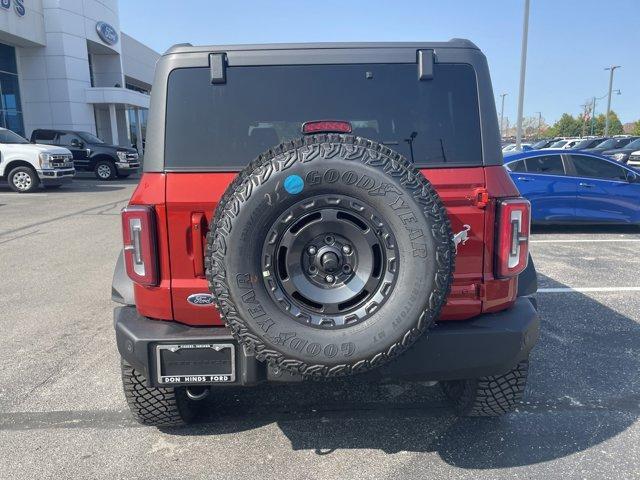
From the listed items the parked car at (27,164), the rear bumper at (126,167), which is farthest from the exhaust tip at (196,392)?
the rear bumper at (126,167)

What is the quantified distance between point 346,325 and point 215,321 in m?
0.69

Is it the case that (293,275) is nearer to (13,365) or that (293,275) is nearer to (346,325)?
(346,325)

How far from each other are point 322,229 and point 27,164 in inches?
633

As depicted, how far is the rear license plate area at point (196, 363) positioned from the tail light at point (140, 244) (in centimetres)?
35

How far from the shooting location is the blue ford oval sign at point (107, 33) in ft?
94.8

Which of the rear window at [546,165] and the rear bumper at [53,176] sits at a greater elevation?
the rear window at [546,165]

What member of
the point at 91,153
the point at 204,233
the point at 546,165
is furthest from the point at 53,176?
the point at 204,233

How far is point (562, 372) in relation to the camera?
371 centimetres

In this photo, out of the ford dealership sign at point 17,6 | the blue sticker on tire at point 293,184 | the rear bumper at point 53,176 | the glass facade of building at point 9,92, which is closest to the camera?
the blue sticker on tire at point 293,184

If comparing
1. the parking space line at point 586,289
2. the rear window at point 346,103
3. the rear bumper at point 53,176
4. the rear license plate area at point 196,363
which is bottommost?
the parking space line at point 586,289

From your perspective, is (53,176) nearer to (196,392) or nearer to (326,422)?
→ (196,392)

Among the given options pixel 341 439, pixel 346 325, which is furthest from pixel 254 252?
pixel 341 439

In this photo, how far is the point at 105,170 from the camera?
20.4 m

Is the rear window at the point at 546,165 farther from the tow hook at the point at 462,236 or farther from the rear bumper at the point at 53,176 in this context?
the rear bumper at the point at 53,176
